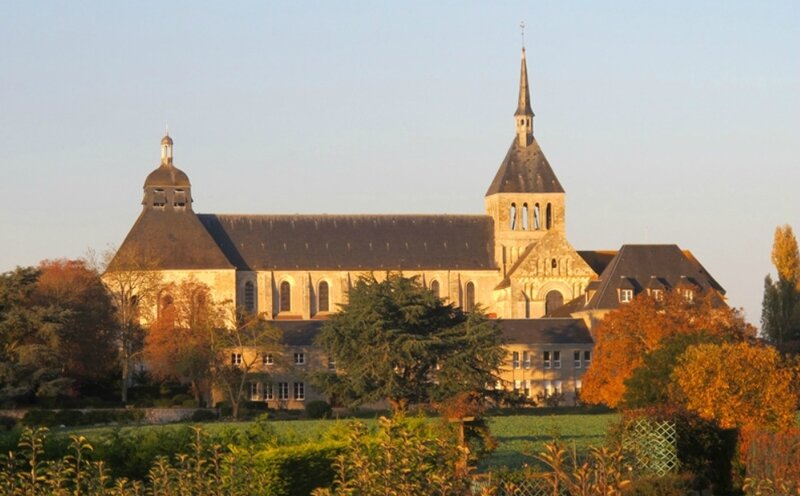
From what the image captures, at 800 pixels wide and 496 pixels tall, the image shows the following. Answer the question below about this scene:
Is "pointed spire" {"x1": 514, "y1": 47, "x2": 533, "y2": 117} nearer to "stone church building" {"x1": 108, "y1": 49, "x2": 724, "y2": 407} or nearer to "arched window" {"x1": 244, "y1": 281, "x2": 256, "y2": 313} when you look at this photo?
"stone church building" {"x1": 108, "y1": 49, "x2": 724, "y2": 407}

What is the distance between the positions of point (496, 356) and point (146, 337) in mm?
20671

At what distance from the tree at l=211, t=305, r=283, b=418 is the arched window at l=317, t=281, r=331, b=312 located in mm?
19600

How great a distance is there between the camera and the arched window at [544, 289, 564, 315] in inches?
4168

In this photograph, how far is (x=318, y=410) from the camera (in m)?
72.4

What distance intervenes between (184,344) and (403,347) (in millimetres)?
13476

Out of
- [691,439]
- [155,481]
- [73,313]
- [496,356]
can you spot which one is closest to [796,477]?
[691,439]

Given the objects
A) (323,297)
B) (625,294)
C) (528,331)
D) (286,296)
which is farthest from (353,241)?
(625,294)

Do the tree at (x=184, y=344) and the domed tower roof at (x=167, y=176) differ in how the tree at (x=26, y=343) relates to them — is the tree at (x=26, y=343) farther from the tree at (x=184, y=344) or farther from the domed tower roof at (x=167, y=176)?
the domed tower roof at (x=167, y=176)

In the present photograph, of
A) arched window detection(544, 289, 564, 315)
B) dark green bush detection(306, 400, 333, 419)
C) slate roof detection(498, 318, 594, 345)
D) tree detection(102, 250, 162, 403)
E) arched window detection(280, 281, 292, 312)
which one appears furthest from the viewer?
arched window detection(280, 281, 292, 312)

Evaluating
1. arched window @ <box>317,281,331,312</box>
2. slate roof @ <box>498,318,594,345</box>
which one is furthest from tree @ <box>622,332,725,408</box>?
arched window @ <box>317,281,331,312</box>

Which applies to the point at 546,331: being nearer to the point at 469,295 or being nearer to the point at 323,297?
the point at 469,295

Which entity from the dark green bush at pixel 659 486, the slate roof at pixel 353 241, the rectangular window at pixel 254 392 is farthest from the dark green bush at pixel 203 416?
the dark green bush at pixel 659 486

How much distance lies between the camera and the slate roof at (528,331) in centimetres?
9256

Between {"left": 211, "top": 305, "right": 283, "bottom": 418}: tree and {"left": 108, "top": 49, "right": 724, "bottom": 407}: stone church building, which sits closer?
{"left": 211, "top": 305, "right": 283, "bottom": 418}: tree
